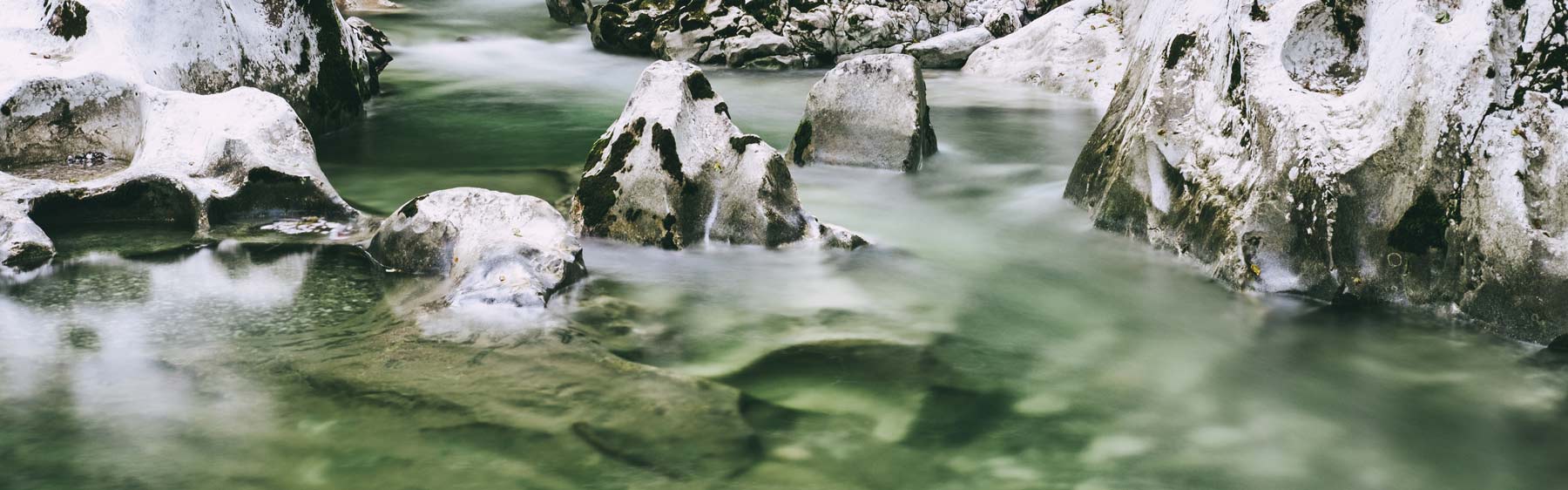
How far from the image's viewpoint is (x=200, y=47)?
9.17 meters

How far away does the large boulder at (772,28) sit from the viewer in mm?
15156

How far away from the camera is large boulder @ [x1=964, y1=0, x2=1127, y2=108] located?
12.5 meters

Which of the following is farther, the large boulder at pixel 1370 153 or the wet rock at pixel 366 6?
the wet rock at pixel 366 6

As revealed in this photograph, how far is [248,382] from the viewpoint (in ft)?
15.2

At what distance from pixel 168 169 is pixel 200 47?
8.53 ft

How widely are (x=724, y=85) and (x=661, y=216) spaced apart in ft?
24.3

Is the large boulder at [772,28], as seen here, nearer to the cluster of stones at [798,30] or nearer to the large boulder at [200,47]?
the cluster of stones at [798,30]

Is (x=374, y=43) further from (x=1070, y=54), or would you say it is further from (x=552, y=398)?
(x=552, y=398)

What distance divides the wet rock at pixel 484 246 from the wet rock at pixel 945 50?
9384 millimetres

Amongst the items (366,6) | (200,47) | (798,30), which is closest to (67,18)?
(200,47)

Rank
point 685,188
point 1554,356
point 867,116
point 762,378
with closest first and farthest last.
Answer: point 762,378
point 1554,356
point 685,188
point 867,116

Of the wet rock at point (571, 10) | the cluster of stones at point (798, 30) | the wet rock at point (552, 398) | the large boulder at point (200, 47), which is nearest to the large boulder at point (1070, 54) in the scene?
the cluster of stones at point (798, 30)

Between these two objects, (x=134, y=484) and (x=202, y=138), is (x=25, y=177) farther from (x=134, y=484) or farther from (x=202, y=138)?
(x=134, y=484)

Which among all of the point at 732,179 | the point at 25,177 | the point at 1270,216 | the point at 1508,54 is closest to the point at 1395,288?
the point at 1270,216
